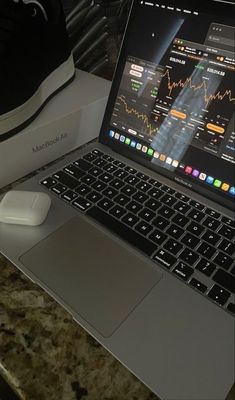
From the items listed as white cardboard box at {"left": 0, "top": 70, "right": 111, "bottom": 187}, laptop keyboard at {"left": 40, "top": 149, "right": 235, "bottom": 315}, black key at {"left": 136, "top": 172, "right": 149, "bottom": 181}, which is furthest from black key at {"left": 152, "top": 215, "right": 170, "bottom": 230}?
white cardboard box at {"left": 0, "top": 70, "right": 111, "bottom": 187}

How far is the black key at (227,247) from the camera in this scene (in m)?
0.49

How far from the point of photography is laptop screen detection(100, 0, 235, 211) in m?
0.53

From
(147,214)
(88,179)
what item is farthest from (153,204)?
(88,179)

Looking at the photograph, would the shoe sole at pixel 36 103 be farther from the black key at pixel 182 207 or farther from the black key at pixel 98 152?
the black key at pixel 182 207

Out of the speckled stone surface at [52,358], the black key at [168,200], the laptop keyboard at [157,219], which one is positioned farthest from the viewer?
the black key at [168,200]

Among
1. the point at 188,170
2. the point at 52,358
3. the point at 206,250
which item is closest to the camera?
the point at 52,358

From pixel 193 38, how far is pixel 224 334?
0.45 meters

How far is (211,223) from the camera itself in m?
0.54

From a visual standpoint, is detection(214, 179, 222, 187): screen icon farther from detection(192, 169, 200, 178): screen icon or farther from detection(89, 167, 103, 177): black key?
detection(89, 167, 103, 177): black key

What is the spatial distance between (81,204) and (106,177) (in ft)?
0.26

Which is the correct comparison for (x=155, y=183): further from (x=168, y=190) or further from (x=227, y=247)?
(x=227, y=247)

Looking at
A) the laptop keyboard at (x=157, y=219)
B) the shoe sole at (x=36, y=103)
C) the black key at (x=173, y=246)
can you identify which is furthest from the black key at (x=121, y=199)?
the shoe sole at (x=36, y=103)

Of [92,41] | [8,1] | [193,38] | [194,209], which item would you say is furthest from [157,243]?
[92,41]

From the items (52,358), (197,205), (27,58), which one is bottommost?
(52,358)
